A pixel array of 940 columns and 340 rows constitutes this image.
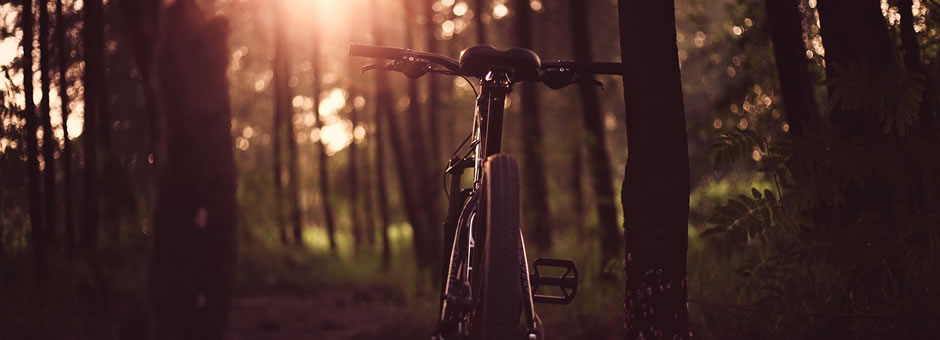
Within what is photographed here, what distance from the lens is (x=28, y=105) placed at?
28.2 feet

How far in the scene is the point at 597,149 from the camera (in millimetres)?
11719

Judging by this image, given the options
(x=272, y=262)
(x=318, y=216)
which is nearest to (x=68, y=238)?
(x=272, y=262)

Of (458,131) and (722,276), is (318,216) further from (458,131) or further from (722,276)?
(722,276)

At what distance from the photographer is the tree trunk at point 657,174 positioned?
4020 millimetres

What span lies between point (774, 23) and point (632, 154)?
2.31 meters

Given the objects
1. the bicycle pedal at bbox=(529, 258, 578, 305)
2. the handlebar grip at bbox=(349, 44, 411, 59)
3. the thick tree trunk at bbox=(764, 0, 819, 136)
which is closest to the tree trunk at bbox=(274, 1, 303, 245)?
the thick tree trunk at bbox=(764, 0, 819, 136)

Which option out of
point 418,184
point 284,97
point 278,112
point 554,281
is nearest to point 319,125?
point 278,112

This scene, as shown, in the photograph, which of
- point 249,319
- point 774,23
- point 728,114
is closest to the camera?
point 774,23

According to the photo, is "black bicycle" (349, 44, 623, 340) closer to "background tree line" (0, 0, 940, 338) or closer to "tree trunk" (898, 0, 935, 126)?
"background tree line" (0, 0, 940, 338)

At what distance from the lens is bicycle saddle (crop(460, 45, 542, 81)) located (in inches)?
144

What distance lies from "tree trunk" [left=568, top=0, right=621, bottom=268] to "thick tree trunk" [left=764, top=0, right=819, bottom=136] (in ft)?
17.2

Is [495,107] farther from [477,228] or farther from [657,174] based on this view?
[657,174]

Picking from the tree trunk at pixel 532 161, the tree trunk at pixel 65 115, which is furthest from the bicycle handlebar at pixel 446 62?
the tree trunk at pixel 532 161

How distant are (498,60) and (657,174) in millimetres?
1046
